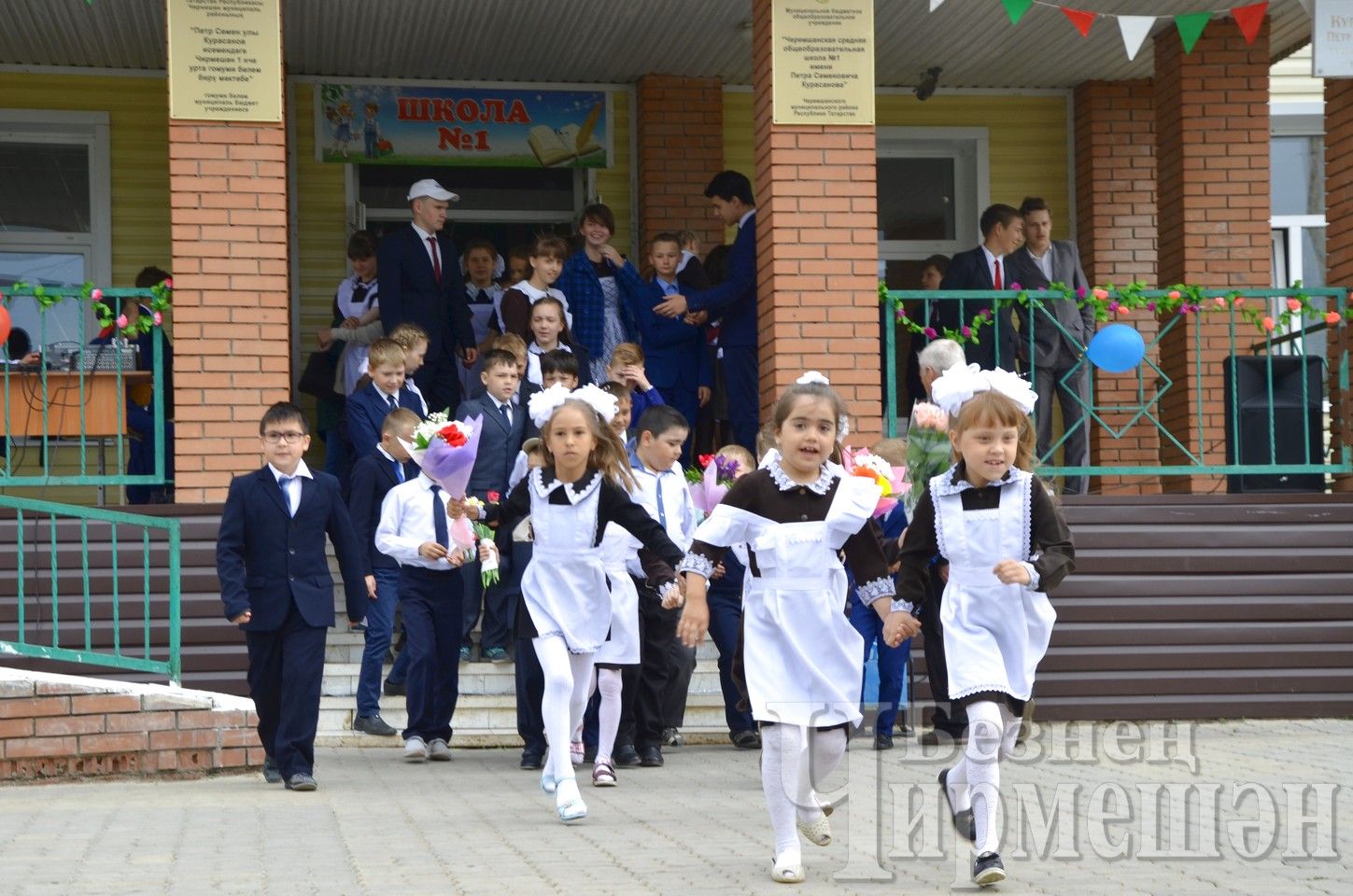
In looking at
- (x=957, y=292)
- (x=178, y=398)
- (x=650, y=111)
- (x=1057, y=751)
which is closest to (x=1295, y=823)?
(x=1057, y=751)

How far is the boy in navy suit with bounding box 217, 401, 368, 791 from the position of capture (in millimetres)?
8602

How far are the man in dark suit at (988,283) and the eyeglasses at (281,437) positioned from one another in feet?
15.9

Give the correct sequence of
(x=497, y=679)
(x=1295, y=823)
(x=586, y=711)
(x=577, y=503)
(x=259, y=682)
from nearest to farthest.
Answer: (x=1295, y=823)
(x=577, y=503)
(x=259, y=682)
(x=586, y=711)
(x=497, y=679)

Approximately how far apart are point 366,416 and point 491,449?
2.59ft

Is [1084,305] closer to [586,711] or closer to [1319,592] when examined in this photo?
[1319,592]

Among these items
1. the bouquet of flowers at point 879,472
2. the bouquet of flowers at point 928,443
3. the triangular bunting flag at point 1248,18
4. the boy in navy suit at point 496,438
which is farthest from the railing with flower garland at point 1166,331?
the bouquet of flowers at point 879,472

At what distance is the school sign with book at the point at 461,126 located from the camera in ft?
49.8

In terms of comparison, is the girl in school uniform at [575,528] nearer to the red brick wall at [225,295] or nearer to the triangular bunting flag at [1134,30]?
the red brick wall at [225,295]

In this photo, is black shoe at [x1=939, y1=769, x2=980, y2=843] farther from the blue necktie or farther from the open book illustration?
the open book illustration

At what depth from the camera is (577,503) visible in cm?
811

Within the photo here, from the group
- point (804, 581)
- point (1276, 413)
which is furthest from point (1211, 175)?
point (804, 581)

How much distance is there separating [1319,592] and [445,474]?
5.78 meters

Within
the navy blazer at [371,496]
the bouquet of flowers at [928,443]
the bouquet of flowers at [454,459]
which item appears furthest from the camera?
the navy blazer at [371,496]

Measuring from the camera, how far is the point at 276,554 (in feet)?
28.5
